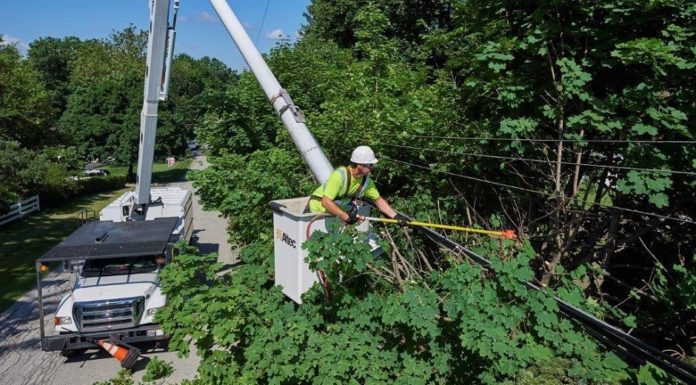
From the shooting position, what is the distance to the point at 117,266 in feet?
31.9

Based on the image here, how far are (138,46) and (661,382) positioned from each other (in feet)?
226

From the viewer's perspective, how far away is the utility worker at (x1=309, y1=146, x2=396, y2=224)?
17.5 feet

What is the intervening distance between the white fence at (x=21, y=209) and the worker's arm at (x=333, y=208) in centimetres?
2277

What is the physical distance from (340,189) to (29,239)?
1956cm

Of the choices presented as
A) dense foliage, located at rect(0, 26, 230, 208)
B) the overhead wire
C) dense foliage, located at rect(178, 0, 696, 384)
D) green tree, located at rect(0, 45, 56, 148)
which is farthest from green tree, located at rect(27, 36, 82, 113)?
the overhead wire

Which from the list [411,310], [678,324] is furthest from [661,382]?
[678,324]

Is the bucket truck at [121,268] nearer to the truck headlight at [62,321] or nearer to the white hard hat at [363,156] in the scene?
the truck headlight at [62,321]

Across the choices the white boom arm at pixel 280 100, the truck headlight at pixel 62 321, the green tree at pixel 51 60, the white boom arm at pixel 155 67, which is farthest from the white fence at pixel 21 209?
the green tree at pixel 51 60

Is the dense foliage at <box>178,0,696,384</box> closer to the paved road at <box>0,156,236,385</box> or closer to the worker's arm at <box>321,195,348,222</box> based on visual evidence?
the worker's arm at <box>321,195,348,222</box>

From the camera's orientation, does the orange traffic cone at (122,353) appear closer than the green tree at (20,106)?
Yes

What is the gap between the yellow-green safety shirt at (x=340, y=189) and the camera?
5527 millimetres

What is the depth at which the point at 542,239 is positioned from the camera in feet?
22.5

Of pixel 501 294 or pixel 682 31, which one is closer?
pixel 501 294

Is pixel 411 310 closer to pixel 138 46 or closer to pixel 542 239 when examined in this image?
pixel 542 239
